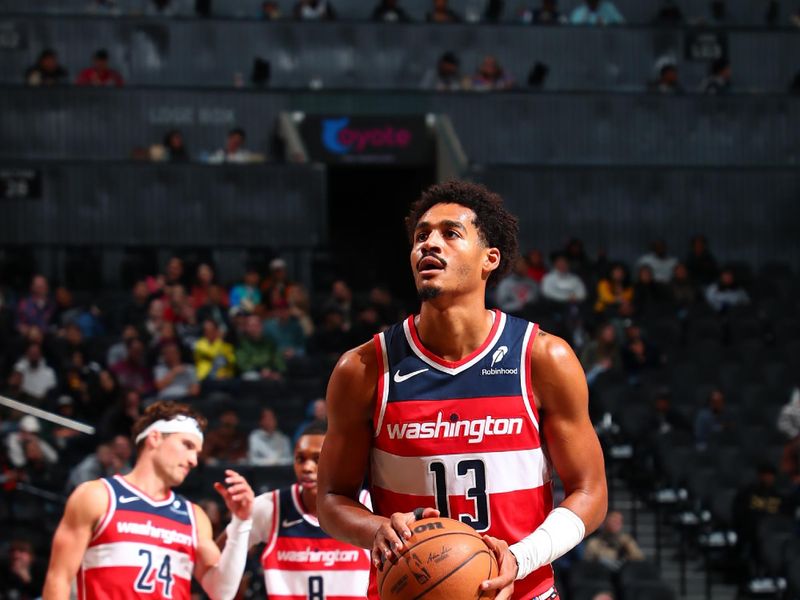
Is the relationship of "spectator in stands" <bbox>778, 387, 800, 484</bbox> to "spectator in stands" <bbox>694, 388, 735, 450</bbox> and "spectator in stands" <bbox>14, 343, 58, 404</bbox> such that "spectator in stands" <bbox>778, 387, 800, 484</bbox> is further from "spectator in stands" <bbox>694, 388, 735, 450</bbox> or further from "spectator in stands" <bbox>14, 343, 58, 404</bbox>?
"spectator in stands" <bbox>14, 343, 58, 404</bbox>

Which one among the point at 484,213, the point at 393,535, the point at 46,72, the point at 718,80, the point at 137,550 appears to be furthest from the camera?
the point at 718,80

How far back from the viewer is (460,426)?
528 cm

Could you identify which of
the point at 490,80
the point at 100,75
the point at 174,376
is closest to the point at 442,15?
the point at 490,80

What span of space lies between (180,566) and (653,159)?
1651 centimetres

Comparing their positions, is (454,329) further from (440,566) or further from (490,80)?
(490,80)

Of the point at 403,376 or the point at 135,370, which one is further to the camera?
the point at 135,370

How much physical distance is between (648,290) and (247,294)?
196 inches

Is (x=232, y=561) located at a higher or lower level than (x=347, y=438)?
lower

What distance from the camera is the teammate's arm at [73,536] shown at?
6930 millimetres

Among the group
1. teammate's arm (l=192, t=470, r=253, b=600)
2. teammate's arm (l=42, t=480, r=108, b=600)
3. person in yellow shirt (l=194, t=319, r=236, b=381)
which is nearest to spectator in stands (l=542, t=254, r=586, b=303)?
person in yellow shirt (l=194, t=319, r=236, b=381)

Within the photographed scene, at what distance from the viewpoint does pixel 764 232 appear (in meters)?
22.5

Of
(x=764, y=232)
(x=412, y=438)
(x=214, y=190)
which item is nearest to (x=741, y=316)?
(x=764, y=232)

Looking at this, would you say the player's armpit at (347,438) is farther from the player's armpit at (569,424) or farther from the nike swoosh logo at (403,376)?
the player's armpit at (569,424)

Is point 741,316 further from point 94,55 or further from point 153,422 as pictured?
point 153,422
